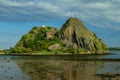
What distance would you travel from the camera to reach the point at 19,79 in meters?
54.6

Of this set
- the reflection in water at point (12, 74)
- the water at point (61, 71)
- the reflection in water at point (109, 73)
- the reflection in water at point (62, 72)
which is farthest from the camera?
the water at point (61, 71)

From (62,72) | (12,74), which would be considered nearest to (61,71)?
(62,72)

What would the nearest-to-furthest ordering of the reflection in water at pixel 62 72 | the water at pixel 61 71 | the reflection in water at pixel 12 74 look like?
the reflection in water at pixel 12 74 → the reflection in water at pixel 62 72 → the water at pixel 61 71

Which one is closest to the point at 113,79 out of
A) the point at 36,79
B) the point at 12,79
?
the point at 36,79

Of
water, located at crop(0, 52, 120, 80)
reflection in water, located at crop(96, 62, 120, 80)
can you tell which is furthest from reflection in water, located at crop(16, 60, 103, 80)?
reflection in water, located at crop(96, 62, 120, 80)

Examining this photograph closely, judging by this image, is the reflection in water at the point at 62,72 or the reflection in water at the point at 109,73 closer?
the reflection in water at the point at 109,73

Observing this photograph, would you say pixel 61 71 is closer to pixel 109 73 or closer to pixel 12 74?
pixel 109 73

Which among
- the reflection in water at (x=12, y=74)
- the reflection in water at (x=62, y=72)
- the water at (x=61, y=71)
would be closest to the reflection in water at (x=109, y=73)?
the water at (x=61, y=71)

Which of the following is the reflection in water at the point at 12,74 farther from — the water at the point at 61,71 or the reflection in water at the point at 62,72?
the reflection in water at the point at 62,72

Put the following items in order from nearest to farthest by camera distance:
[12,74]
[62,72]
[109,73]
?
[12,74] → [109,73] → [62,72]

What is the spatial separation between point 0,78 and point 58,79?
1057 cm

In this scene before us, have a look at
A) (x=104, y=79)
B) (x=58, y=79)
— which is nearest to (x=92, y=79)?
(x=104, y=79)

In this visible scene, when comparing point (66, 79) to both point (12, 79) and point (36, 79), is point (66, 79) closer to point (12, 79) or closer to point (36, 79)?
point (36, 79)

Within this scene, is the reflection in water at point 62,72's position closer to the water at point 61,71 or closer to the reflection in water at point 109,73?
the water at point 61,71
